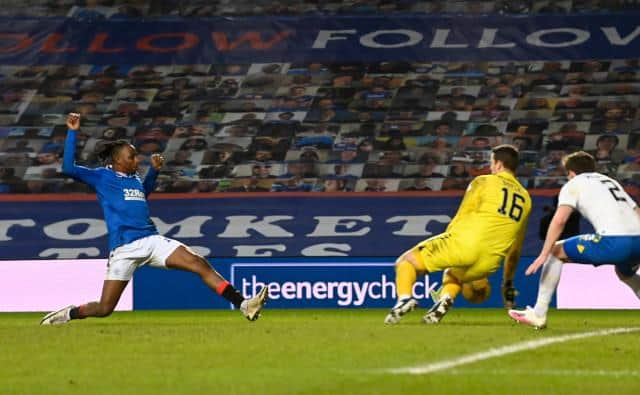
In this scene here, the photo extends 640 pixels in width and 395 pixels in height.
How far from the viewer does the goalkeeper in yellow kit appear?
11.2 m

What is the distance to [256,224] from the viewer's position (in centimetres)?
2020

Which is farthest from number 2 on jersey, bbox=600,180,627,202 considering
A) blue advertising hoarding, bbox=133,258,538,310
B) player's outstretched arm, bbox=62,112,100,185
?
blue advertising hoarding, bbox=133,258,538,310

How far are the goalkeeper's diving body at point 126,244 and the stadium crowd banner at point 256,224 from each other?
7751mm

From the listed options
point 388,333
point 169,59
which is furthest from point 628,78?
point 388,333

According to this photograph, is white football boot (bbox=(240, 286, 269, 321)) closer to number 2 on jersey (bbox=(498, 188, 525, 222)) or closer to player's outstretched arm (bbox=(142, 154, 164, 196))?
player's outstretched arm (bbox=(142, 154, 164, 196))

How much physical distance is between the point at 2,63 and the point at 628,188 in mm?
11525

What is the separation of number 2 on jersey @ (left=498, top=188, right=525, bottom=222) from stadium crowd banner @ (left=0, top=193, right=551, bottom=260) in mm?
8305

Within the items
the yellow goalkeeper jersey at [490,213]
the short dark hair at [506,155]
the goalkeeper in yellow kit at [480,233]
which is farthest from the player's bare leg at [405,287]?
the short dark hair at [506,155]

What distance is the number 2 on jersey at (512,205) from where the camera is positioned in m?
11.3

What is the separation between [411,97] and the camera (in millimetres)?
24031

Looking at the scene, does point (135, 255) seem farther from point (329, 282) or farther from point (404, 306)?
point (329, 282)

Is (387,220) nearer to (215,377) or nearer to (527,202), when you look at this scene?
(527,202)

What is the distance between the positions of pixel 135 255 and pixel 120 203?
482mm

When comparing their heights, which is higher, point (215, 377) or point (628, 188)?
point (628, 188)
